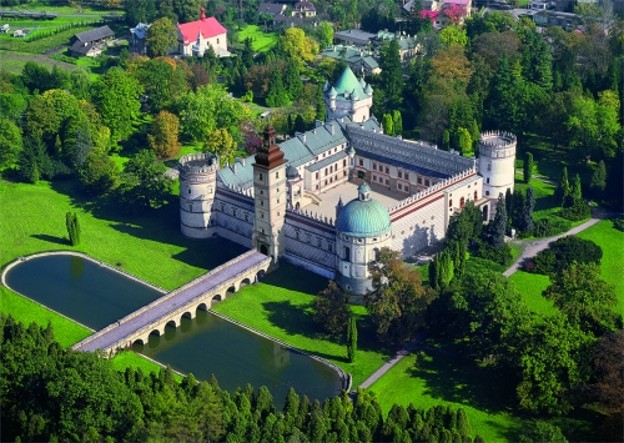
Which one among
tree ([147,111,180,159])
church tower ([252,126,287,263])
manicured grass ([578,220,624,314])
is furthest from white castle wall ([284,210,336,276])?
tree ([147,111,180,159])

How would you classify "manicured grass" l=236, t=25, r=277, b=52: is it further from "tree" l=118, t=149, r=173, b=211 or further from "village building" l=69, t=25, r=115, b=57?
"tree" l=118, t=149, r=173, b=211

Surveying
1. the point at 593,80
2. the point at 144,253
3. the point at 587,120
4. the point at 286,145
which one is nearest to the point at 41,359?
the point at 144,253

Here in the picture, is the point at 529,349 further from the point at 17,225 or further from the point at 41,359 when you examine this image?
the point at 17,225

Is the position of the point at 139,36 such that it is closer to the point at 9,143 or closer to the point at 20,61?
the point at 20,61

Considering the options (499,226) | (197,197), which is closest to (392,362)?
(499,226)

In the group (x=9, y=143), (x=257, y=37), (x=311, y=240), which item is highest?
(x=257, y=37)

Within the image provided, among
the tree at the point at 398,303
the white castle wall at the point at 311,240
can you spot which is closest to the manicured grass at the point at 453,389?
the tree at the point at 398,303
